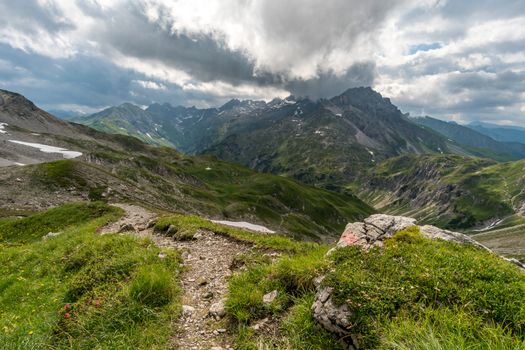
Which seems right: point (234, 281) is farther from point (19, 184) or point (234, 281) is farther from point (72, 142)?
point (72, 142)

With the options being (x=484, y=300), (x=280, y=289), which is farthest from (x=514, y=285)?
(x=280, y=289)

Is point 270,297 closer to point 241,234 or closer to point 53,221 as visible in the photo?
point 241,234

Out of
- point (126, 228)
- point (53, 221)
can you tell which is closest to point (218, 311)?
point (126, 228)

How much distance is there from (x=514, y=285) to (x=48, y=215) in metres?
45.0

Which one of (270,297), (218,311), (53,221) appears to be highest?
(270,297)

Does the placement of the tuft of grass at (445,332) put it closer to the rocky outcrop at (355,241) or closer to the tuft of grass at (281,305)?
the rocky outcrop at (355,241)

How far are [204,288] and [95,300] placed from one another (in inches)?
158

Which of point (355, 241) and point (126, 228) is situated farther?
point (126, 228)

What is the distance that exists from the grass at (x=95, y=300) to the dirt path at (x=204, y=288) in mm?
550

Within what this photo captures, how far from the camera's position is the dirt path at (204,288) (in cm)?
912

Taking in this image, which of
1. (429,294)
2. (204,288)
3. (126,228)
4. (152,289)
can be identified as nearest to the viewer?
(429,294)

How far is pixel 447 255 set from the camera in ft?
33.5

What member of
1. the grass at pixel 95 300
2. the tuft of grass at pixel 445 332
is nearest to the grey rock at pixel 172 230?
the grass at pixel 95 300

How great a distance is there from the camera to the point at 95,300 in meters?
9.96
